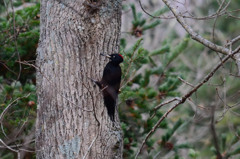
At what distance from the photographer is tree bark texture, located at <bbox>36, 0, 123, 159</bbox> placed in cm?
348

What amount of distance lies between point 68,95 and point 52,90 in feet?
0.60

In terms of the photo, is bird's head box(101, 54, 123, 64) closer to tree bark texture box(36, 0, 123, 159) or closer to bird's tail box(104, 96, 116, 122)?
tree bark texture box(36, 0, 123, 159)

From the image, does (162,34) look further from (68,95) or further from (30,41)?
(68,95)

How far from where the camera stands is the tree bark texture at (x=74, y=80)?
348cm

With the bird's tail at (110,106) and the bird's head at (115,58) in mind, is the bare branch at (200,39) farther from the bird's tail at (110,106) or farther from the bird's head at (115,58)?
the bird's tail at (110,106)

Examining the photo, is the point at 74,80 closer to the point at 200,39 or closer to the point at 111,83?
the point at 111,83

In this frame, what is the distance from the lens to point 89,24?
378 cm

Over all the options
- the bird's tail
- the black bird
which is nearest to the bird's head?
the black bird

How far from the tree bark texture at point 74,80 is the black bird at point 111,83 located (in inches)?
2.2

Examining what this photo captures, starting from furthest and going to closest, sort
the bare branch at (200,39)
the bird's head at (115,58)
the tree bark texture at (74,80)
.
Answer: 1. the bird's head at (115,58)
2. the tree bark texture at (74,80)
3. the bare branch at (200,39)

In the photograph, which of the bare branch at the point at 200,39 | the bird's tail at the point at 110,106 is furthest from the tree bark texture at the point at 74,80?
the bare branch at the point at 200,39

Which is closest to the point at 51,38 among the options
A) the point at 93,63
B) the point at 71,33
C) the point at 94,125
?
the point at 71,33

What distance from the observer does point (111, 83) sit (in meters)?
4.01

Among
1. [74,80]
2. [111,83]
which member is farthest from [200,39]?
[74,80]
